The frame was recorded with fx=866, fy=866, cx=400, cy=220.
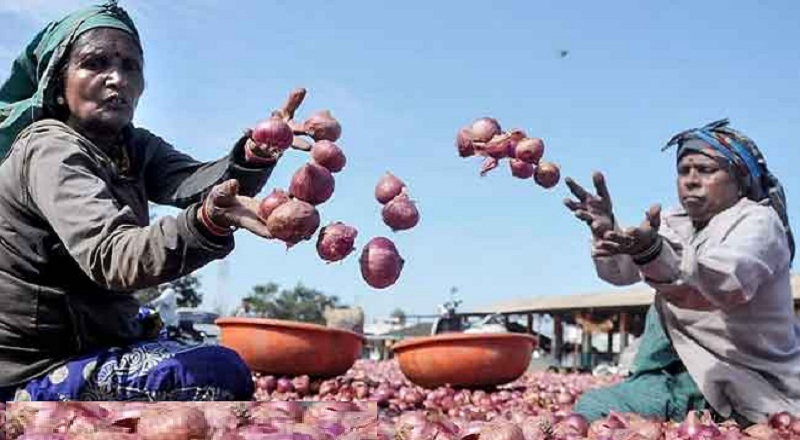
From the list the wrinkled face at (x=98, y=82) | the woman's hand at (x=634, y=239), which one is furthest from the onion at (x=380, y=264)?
the woman's hand at (x=634, y=239)

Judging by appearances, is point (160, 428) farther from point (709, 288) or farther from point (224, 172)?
point (709, 288)

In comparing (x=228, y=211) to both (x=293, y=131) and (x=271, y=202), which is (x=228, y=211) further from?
(x=293, y=131)

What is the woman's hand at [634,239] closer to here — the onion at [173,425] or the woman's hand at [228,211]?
the woman's hand at [228,211]

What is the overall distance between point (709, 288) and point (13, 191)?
2119 mm

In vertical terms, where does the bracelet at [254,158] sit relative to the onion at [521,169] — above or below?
below

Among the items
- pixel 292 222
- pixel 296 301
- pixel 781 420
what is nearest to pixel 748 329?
pixel 781 420

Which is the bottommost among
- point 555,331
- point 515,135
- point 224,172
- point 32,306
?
point 555,331

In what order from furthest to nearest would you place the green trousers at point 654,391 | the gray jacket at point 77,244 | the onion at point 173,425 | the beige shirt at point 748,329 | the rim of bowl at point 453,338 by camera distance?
1. the rim of bowl at point 453,338
2. the green trousers at point 654,391
3. the beige shirt at point 748,329
4. the gray jacket at point 77,244
5. the onion at point 173,425

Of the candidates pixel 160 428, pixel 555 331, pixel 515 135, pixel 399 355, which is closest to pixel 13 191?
pixel 160 428

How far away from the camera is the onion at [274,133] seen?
2.10 meters

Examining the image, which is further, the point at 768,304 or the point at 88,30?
the point at 768,304

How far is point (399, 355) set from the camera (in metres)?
4.89

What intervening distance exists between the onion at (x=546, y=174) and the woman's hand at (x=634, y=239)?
0.24 meters

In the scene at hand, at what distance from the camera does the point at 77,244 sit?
6.14 feet
